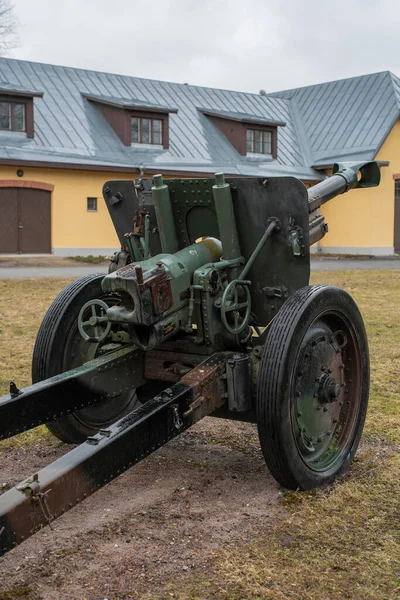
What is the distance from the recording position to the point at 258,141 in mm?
27688

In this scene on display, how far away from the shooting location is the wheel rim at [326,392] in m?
3.80

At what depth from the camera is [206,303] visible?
3.99m

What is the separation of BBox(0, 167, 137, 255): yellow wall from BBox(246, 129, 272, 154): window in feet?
18.6

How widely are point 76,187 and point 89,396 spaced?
1997 centimetres

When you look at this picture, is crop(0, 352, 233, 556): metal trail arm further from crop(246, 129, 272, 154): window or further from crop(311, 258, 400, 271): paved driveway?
crop(246, 129, 272, 154): window

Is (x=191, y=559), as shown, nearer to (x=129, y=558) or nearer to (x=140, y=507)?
(x=129, y=558)

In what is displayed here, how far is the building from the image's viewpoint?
2264 centimetres

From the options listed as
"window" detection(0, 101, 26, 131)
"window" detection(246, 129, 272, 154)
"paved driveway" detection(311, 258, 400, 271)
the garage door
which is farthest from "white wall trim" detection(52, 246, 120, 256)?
"window" detection(246, 129, 272, 154)

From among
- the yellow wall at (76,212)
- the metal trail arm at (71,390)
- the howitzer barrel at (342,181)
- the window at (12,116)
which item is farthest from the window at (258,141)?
the metal trail arm at (71,390)

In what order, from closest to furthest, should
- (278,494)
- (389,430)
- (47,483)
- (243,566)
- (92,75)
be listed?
(47,483) → (243,566) → (278,494) → (389,430) → (92,75)

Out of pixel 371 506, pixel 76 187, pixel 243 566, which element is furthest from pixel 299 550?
pixel 76 187

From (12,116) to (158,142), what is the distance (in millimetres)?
5138

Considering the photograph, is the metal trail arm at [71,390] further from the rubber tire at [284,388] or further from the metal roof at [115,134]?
the metal roof at [115,134]

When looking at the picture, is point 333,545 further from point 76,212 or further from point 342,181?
point 76,212
